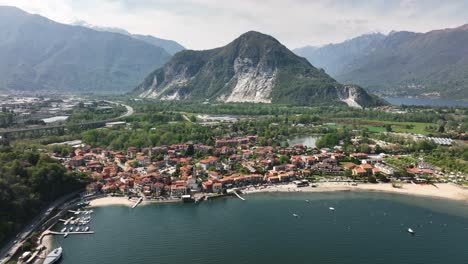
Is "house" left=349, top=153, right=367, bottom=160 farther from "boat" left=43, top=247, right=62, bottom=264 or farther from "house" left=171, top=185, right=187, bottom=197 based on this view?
"boat" left=43, top=247, right=62, bottom=264

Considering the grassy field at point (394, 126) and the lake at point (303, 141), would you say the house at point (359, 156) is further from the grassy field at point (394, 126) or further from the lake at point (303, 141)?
the grassy field at point (394, 126)

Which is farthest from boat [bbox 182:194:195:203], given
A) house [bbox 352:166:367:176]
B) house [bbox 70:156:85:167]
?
house [bbox 352:166:367:176]

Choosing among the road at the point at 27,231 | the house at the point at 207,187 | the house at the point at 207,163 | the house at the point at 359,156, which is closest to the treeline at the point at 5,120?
the road at the point at 27,231

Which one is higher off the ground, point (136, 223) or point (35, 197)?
point (35, 197)

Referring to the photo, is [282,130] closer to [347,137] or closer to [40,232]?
[347,137]

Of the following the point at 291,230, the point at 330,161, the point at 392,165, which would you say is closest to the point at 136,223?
the point at 291,230

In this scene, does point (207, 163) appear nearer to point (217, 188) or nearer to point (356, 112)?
point (217, 188)
